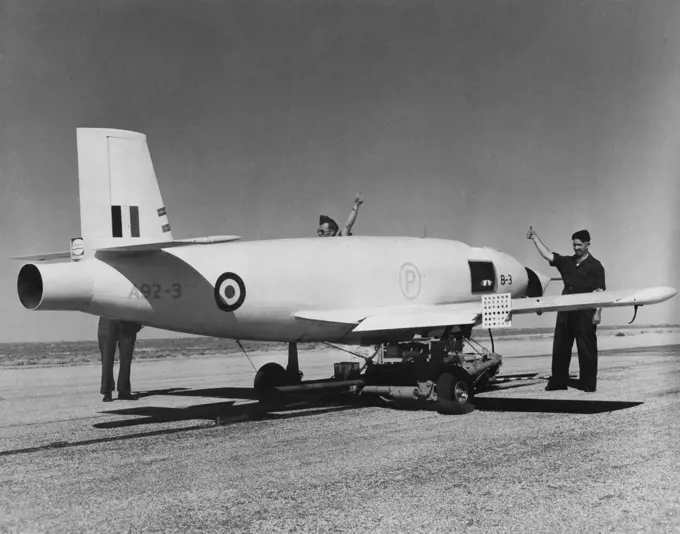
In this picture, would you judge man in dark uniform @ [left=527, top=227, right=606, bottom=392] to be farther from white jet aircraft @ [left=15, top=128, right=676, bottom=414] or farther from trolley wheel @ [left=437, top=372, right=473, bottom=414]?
trolley wheel @ [left=437, top=372, right=473, bottom=414]

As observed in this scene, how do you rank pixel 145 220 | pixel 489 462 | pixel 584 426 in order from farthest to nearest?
pixel 145 220, pixel 584 426, pixel 489 462

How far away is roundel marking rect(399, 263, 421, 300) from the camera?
1474 cm

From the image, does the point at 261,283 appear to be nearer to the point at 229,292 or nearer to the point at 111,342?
the point at 229,292

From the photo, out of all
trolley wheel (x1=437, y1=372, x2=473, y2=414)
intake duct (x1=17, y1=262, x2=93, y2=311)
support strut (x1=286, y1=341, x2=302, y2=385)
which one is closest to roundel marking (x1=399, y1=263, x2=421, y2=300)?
trolley wheel (x1=437, y1=372, x2=473, y2=414)

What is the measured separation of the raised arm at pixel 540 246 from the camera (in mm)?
15801

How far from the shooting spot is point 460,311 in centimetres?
1320

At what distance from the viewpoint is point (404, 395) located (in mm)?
13375

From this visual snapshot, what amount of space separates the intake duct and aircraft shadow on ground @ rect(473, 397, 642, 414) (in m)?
7.03

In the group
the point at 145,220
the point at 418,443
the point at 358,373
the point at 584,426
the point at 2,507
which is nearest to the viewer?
the point at 2,507

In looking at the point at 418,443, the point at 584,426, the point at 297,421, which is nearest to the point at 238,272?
the point at 297,421

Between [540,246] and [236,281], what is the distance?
6894 millimetres

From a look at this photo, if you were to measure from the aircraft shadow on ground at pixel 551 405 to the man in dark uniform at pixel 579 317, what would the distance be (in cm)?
157

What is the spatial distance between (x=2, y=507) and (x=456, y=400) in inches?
315

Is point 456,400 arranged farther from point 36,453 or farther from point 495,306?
point 36,453
